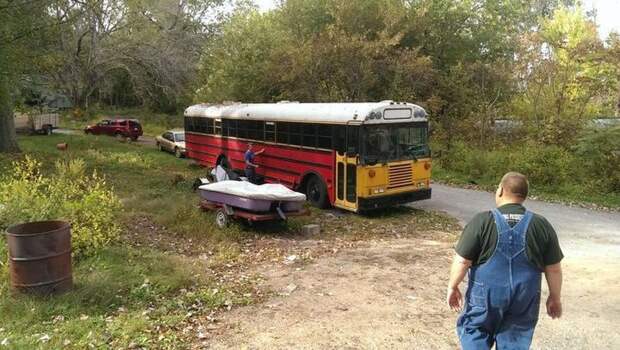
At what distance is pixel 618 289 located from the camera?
717 cm

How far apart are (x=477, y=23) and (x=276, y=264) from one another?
22252 millimetres

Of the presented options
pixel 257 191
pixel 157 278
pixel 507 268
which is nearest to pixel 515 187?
pixel 507 268

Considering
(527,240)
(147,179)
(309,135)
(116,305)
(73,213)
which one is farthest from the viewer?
(147,179)

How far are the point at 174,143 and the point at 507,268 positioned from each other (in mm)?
23596

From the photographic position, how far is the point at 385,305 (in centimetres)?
644

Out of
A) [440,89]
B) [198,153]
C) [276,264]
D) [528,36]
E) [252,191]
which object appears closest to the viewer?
[276,264]

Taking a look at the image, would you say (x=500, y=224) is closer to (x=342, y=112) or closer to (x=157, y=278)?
(x=157, y=278)

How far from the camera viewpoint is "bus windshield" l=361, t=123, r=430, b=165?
1184 centimetres

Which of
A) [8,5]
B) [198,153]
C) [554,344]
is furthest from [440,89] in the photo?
[554,344]

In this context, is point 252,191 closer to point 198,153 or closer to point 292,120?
point 292,120

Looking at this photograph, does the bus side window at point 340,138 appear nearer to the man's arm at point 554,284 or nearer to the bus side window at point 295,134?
the bus side window at point 295,134

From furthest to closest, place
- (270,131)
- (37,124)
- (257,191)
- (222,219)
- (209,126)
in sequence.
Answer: (37,124) → (209,126) → (270,131) → (222,219) → (257,191)

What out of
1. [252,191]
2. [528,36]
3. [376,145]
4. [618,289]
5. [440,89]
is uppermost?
[528,36]

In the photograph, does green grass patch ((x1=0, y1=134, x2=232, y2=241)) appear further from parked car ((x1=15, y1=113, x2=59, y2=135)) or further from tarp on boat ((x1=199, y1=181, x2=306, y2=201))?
parked car ((x1=15, y1=113, x2=59, y2=135))
